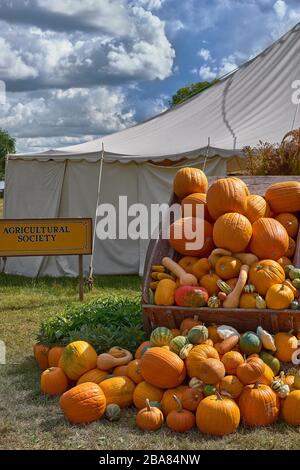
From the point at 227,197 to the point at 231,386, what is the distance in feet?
5.06

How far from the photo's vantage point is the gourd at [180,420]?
404cm

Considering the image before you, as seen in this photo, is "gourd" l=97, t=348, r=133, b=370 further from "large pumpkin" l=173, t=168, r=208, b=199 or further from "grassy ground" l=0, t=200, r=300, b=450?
"large pumpkin" l=173, t=168, r=208, b=199

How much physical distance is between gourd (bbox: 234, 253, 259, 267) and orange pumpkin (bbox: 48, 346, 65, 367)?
5.47 ft

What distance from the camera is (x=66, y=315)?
578 centimetres

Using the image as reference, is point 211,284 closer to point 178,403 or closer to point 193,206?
point 193,206

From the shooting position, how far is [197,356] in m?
4.29

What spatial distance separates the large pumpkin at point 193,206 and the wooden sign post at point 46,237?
3940 millimetres

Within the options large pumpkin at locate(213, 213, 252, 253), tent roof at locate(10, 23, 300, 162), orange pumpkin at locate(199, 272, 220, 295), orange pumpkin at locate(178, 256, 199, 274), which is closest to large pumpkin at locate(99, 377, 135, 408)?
orange pumpkin at locate(199, 272, 220, 295)

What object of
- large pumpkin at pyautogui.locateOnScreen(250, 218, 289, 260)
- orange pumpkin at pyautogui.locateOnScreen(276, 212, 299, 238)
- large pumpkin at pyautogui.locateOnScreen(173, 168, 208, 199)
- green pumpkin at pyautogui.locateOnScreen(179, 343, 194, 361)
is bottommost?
green pumpkin at pyautogui.locateOnScreen(179, 343, 194, 361)

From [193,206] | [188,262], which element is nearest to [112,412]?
[188,262]

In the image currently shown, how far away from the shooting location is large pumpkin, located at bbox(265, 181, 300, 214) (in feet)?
16.8

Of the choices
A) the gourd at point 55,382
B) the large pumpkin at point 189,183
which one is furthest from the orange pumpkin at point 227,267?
the gourd at point 55,382

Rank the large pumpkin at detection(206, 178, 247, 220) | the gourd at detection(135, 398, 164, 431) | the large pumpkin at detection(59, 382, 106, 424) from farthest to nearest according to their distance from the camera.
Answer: the large pumpkin at detection(206, 178, 247, 220) < the large pumpkin at detection(59, 382, 106, 424) < the gourd at detection(135, 398, 164, 431)

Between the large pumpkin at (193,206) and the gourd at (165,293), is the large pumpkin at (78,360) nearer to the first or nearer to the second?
the gourd at (165,293)
